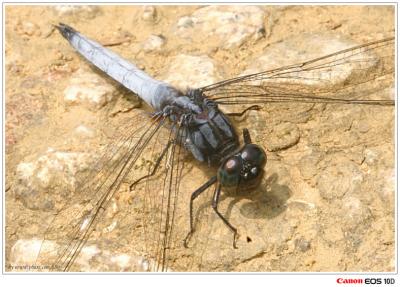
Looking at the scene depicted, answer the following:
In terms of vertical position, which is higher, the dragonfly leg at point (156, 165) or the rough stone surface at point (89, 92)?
the rough stone surface at point (89, 92)

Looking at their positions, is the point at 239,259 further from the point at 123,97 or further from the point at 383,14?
the point at 383,14

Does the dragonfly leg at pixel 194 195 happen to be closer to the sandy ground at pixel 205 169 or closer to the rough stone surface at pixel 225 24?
the sandy ground at pixel 205 169

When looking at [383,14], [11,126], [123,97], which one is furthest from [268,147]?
[11,126]

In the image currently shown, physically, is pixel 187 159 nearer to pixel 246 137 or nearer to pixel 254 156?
pixel 246 137

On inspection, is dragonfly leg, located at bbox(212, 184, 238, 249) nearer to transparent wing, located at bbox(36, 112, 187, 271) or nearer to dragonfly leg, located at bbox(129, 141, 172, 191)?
transparent wing, located at bbox(36, 112, 187, 271)

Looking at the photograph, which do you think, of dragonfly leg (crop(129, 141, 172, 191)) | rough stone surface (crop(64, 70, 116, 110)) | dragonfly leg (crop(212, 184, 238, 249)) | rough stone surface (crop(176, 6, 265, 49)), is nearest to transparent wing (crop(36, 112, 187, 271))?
dragonfly leg (crop(129, 141, 172, 191))

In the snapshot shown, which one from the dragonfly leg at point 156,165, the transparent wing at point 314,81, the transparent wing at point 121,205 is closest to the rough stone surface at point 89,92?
the transparent wing at point 121,205

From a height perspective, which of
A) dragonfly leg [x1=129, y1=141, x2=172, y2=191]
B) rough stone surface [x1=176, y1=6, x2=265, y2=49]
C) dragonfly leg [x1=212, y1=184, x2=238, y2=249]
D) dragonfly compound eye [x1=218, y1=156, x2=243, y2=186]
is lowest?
dragonfly leg [x1=212, y1=184, x2=238, y2=249]
